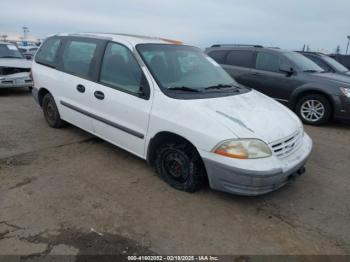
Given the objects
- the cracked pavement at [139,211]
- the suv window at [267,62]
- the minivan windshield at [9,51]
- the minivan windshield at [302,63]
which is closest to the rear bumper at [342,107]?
the minivan windshield at [302,63]

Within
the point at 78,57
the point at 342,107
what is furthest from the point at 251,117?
the point at 342,107

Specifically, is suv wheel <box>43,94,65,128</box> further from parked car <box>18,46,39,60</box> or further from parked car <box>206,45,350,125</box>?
parked car <box>206,45,350,125</box>

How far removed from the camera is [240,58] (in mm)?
8039

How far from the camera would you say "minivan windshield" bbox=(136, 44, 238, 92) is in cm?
376

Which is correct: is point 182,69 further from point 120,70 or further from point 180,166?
point 180,166

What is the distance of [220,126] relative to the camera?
3.12m

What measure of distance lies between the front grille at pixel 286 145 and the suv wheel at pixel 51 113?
12.3ft

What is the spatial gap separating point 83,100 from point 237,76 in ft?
15.1

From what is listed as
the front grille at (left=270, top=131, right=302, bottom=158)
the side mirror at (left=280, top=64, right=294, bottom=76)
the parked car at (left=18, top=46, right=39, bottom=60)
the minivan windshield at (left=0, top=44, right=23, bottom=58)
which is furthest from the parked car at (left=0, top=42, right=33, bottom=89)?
the front grille at (left=270, top=131, right=302, bottom=158)

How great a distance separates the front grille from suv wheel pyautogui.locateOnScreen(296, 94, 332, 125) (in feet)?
11.7

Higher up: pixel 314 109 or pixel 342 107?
pixel 342 107

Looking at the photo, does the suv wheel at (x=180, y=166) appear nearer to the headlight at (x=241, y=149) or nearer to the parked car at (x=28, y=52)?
the headlight at (x=241, y=149)

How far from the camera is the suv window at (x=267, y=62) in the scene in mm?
7387

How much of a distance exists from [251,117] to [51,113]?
3.76m
